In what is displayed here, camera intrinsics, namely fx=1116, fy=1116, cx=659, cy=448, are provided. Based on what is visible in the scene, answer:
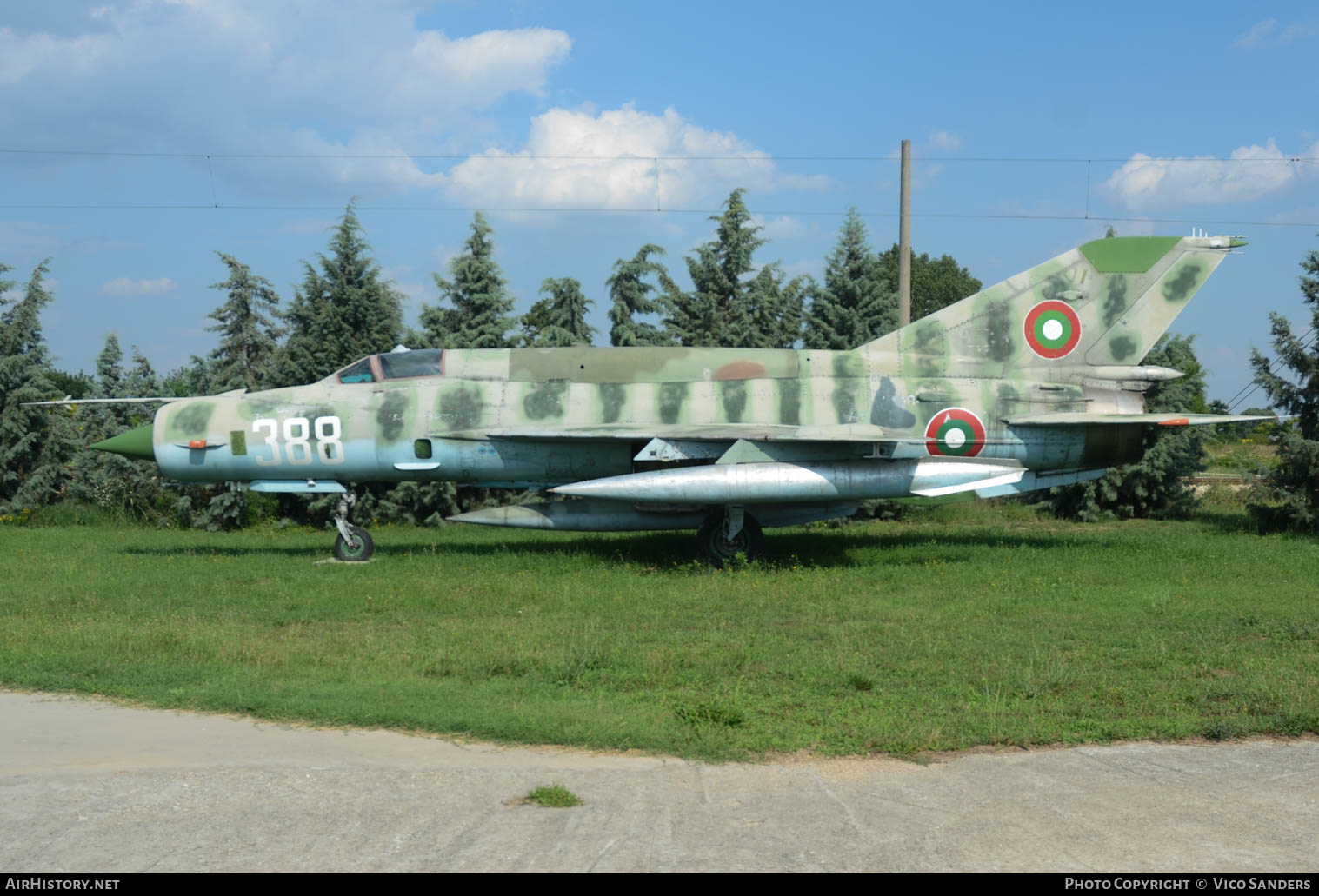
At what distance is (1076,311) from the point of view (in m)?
15.9

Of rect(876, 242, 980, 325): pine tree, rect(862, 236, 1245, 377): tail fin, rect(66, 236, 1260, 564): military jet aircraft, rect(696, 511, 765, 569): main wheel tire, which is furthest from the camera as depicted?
rect(876, 242, 980, 325): pine tree

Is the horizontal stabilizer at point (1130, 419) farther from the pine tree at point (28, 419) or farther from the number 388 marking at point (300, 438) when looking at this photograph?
the pine tree at point (28, 419)

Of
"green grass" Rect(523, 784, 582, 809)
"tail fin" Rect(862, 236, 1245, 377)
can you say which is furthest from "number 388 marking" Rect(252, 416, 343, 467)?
"green grass" Rect(523, 784, 582, 809)

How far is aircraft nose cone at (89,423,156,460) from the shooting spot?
1538 cm

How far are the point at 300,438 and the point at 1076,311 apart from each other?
36.2ft

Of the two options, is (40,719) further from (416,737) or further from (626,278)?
(626,278)

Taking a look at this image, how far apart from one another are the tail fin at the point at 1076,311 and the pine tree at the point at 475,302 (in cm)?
948

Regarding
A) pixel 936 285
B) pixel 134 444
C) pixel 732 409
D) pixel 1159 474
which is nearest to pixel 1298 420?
pixel 1159 474

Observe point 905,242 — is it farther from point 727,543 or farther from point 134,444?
point 134,444

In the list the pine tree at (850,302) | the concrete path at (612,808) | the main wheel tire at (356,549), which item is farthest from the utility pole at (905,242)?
the concrete path at (612,808)

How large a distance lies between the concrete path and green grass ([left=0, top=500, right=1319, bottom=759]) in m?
0.45

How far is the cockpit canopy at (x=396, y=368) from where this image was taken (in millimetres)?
15617

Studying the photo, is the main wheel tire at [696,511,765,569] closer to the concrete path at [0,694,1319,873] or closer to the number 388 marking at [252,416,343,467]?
the number 388 marking at [252,416,343,467]
